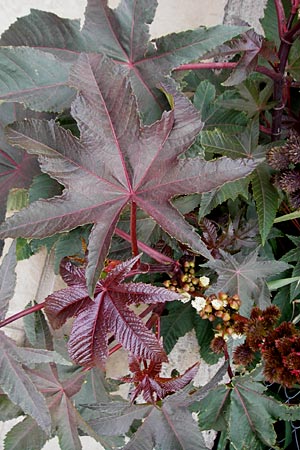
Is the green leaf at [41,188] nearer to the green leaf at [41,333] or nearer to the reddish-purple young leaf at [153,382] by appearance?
the green leaf at [41,333]

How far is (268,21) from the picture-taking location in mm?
980

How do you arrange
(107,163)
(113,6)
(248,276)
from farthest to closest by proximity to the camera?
(113,6) < (248,276) < (107,163)

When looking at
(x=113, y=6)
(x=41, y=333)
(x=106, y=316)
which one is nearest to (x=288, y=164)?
(x=106, y=316)

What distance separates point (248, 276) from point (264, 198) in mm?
134

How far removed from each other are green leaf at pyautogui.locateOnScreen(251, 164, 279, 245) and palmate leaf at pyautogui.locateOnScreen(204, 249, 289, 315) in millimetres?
44

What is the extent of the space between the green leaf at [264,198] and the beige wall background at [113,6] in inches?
18.1

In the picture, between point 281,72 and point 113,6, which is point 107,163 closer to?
point 281,72

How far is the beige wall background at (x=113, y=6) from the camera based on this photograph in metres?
1.19

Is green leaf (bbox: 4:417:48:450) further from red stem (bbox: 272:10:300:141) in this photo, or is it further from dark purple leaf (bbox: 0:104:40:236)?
red stem (bbox: 272:10:300:141)

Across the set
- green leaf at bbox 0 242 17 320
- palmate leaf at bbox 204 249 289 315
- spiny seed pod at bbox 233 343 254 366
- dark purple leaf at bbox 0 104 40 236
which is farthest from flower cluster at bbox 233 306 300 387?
dark purple leaf at bbox 0 104 40 236

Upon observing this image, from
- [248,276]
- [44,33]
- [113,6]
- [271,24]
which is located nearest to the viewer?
[44,33]

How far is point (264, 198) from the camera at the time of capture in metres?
0.87

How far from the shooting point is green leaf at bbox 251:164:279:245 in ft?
2.81

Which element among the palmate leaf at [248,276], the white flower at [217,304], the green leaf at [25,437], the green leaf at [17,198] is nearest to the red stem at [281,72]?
the palmate leaf at [248,276]
